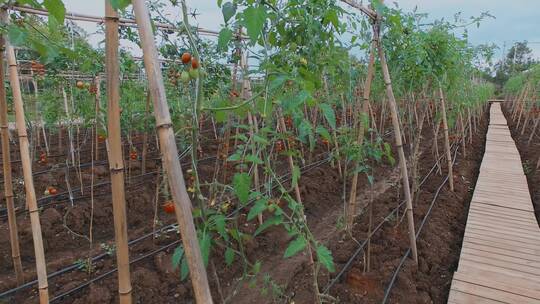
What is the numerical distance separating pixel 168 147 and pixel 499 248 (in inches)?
116

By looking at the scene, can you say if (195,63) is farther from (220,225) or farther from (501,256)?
(501,256)

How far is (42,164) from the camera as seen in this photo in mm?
4840

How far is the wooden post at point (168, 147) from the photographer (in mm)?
656

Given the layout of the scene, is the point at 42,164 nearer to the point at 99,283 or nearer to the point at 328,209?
the point at 99,283

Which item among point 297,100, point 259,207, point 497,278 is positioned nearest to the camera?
point 297,100

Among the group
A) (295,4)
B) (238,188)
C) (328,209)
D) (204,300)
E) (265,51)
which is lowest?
(328,209)

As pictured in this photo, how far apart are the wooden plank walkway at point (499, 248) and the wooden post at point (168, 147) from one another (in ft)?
6.52

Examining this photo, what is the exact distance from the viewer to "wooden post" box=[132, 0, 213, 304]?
25.8 inches

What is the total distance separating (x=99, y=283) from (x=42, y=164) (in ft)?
11.1

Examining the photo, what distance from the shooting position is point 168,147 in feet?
2.24

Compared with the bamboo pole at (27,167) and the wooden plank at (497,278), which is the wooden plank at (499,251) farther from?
the bamboo pole at (27,167)

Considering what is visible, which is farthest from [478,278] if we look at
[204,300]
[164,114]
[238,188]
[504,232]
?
[164,114]

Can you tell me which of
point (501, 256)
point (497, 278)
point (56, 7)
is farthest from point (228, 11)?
point (501, 256)

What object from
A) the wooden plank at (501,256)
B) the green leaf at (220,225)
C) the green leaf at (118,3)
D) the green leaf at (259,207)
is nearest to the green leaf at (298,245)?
the green leaf at (259,207)
